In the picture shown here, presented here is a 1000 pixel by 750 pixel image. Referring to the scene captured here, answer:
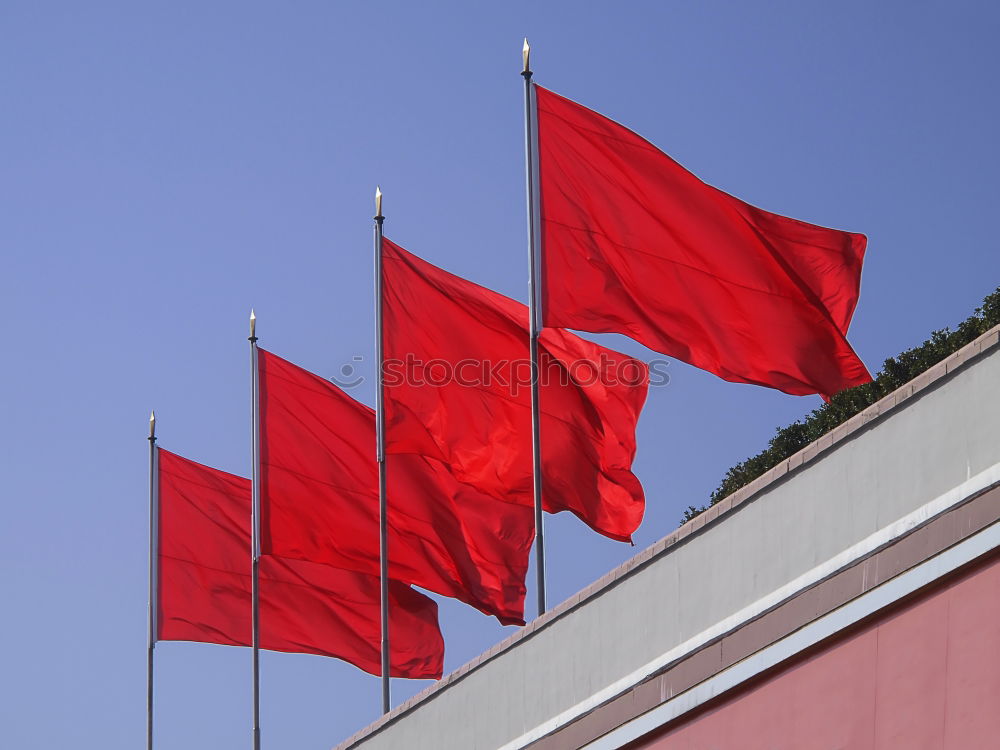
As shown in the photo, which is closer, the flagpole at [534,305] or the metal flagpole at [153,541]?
the flagpole at [534,305]

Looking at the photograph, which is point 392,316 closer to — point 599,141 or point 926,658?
point 599,141

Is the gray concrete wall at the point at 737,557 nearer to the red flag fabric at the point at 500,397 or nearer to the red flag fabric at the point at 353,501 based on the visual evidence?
the red flag fabric at the point at 500,397

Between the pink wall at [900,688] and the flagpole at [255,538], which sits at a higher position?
the flagpole at [255,538]

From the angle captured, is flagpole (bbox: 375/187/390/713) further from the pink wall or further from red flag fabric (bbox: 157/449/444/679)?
the pink wall

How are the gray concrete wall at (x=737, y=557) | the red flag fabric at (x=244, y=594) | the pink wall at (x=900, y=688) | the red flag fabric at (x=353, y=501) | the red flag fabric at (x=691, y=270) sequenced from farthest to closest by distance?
the red flag fabric at (x=244, y=594)
the red flag fabric at (x=353, y=501)
the red flag fabric at (x=691, y=270)
the gray concrete wall at (x=737, y=557)
the pink wall at (x=900, y=688)

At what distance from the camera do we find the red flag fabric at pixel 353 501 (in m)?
18.0

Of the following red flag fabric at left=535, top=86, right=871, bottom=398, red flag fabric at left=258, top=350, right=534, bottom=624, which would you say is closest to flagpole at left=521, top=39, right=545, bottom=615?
red flag fabric at left=535, top=86, right=871, bottom=398

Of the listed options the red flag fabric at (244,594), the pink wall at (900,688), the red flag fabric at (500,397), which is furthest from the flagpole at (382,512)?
the pink wall at (900,688)

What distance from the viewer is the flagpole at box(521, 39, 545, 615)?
14.2 meters

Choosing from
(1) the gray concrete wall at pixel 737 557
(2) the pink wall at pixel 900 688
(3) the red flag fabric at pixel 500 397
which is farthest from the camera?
(3) the red flag fabric at pixel 500 397

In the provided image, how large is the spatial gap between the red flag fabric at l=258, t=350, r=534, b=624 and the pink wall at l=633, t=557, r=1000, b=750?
8.12 metres

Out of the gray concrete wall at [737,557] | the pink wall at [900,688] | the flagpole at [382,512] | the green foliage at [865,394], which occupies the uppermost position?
the green foliage at [865,394]

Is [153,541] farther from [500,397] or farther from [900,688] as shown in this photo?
[900,688]

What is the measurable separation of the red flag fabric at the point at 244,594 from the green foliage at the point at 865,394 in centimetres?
800
